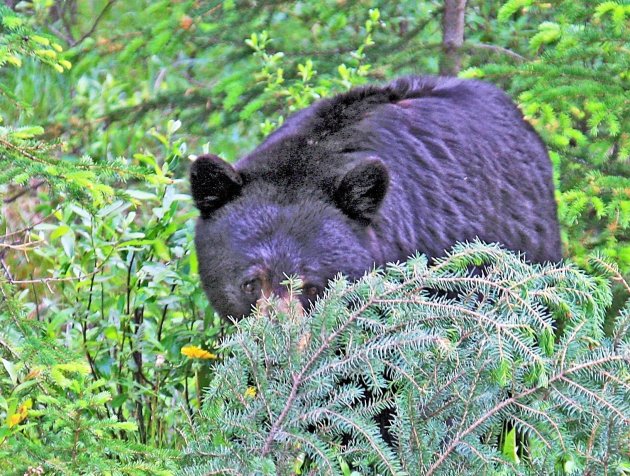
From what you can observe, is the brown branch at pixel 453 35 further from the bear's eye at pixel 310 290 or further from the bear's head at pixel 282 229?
the bear's eye at pixel 310 290

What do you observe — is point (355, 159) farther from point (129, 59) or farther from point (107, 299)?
point (129, 59)

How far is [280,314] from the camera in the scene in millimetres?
2619

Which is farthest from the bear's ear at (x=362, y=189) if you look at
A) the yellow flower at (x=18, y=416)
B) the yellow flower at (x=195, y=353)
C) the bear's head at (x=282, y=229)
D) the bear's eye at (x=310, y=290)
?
the yellow flower at (x=18, y=416)

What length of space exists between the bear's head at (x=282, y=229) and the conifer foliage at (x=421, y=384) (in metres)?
0.86

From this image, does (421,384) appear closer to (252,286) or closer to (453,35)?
(252,286)

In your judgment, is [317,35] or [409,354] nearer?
[409,354]

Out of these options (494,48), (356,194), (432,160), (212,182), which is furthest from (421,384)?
(494,48)

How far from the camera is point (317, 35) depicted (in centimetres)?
632

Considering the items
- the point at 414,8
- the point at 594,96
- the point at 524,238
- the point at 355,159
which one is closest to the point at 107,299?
the point at 355,159

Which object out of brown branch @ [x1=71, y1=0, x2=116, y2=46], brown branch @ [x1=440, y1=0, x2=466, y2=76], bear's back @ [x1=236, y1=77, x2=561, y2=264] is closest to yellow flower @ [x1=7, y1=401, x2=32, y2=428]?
bear's back @ [x1=236, y1=77, x2=561, y2=264]

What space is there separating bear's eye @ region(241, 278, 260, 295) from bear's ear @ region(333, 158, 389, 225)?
404 millimetres

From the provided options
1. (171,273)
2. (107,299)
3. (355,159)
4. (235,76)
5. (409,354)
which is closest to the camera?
(409,354)

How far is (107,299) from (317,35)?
8.69ft

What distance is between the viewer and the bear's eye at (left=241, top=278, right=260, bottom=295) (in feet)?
11.7
